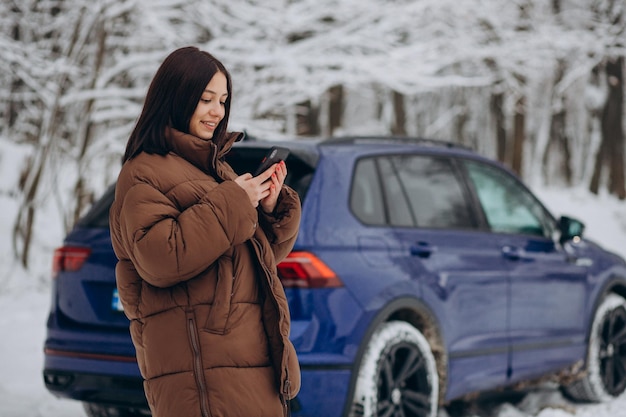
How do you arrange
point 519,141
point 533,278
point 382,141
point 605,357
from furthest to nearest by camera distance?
point 519,141, point 605,357, point 533,278, point 382,141

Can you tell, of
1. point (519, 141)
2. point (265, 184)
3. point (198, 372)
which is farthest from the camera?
point (519, 141)

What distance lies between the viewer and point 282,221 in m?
2.82

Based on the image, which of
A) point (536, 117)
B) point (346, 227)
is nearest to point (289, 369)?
point (346, 227)

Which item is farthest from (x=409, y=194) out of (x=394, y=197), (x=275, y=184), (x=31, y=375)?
(x=31, y=375)

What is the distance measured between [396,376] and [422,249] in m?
0.69

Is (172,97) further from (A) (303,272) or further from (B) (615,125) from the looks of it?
(B) (615,125)

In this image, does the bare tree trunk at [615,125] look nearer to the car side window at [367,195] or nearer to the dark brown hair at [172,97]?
the car side window at [367,195]

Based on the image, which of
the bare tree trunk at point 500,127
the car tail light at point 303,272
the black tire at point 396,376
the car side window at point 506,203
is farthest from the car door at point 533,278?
the bare tree trunk at point 500,127

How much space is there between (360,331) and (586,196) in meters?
21.3

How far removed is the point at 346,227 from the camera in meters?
4.50

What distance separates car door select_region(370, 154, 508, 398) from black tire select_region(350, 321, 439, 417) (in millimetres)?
273

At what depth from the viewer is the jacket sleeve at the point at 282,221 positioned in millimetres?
2824

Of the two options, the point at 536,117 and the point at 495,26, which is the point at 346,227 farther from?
the point at 536,117

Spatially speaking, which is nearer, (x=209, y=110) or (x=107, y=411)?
(x=209, y=110)
